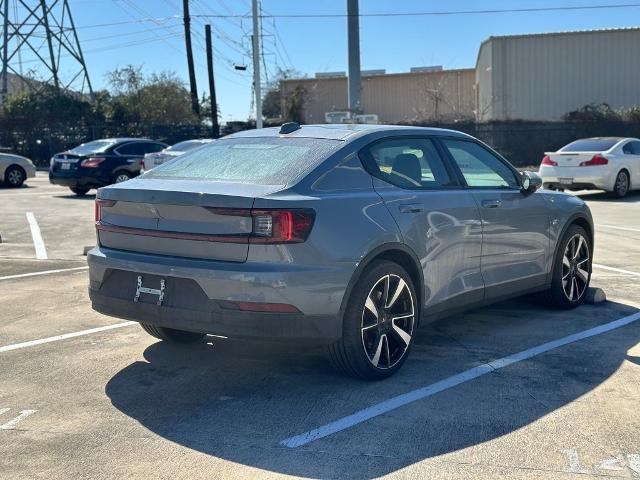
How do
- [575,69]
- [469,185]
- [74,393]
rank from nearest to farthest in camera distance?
[74,393] < [469,185] < [575,69]

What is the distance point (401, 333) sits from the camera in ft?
17.0

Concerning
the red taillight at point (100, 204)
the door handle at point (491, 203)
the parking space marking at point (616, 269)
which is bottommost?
the parking space marking at point (616, 269)

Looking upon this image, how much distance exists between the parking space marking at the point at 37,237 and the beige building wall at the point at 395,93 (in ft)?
103

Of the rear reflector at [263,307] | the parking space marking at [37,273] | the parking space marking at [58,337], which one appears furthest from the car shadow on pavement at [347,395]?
the parking space marking at [37,273]

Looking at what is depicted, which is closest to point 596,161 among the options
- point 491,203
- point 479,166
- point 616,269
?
point 616,269

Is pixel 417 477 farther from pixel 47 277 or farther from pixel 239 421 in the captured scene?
pixel 47 277

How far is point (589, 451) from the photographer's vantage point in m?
3.96

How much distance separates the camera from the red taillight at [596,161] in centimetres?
1709

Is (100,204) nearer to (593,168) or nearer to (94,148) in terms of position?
(593,168)

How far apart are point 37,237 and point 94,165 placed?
775 cm

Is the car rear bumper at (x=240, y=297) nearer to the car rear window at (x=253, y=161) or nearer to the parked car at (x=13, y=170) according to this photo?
the car rear window at (x=253, y=161)

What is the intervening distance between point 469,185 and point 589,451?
2.46 m

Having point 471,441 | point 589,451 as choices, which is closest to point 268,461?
point 471,441

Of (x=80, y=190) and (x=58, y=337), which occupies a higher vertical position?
(x=58, y=337)
